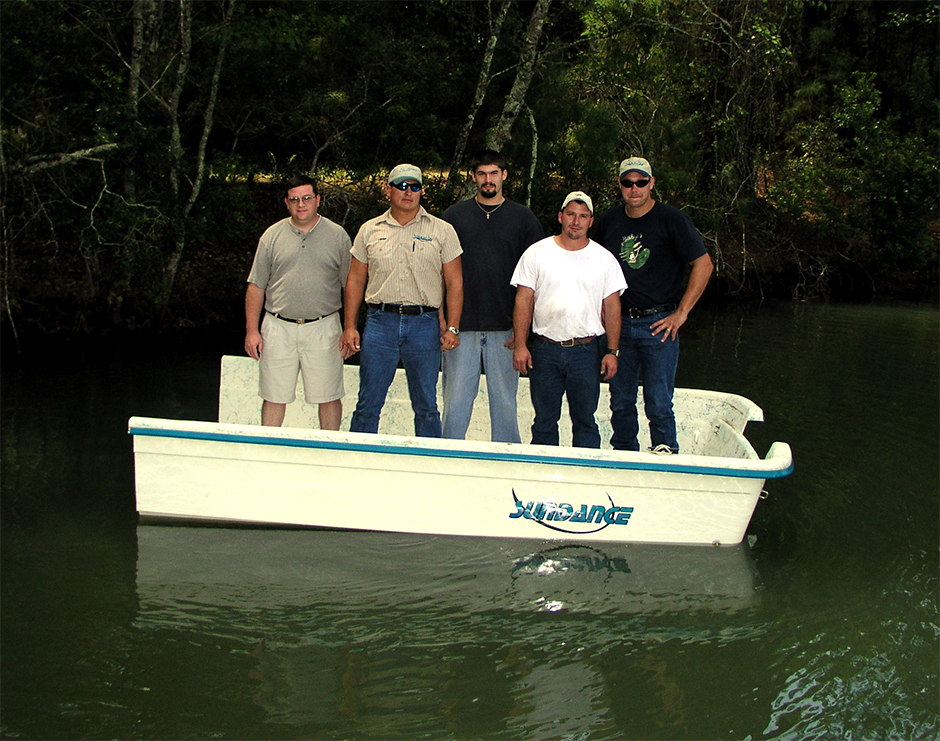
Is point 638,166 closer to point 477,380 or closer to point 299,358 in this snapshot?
point 477,380

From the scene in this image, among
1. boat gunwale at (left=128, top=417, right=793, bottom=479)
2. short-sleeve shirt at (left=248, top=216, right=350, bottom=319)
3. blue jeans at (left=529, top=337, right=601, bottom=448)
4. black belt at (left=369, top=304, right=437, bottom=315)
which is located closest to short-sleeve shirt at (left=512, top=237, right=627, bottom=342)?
blue jeans at (left=529, top=337, right=601, bottom=448)

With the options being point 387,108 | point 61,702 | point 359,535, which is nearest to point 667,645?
point 359,535

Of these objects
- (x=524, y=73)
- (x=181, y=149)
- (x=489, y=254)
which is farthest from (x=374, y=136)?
(x=489, y=254)

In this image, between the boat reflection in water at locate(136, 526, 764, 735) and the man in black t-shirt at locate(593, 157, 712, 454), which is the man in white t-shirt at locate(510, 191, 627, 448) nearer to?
the man in black t-shirt at locate(593, 157, 712, 454)

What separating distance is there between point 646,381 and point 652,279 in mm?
515

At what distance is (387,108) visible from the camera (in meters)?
11.6

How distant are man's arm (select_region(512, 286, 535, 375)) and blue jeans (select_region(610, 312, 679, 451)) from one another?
54cm

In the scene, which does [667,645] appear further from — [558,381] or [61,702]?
[61,702]

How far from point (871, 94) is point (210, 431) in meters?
17.3

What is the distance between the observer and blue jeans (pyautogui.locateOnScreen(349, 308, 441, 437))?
450cm

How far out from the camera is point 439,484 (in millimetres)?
4422

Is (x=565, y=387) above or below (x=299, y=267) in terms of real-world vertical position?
below

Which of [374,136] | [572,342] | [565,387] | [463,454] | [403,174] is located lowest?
[463,454]

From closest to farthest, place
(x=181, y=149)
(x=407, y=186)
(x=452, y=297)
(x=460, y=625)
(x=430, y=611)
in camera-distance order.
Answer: (x=460, y=625) → (x=430, y=611) → (x=407, y=186) → (x=452, y=297) → (x=181, y=149)
